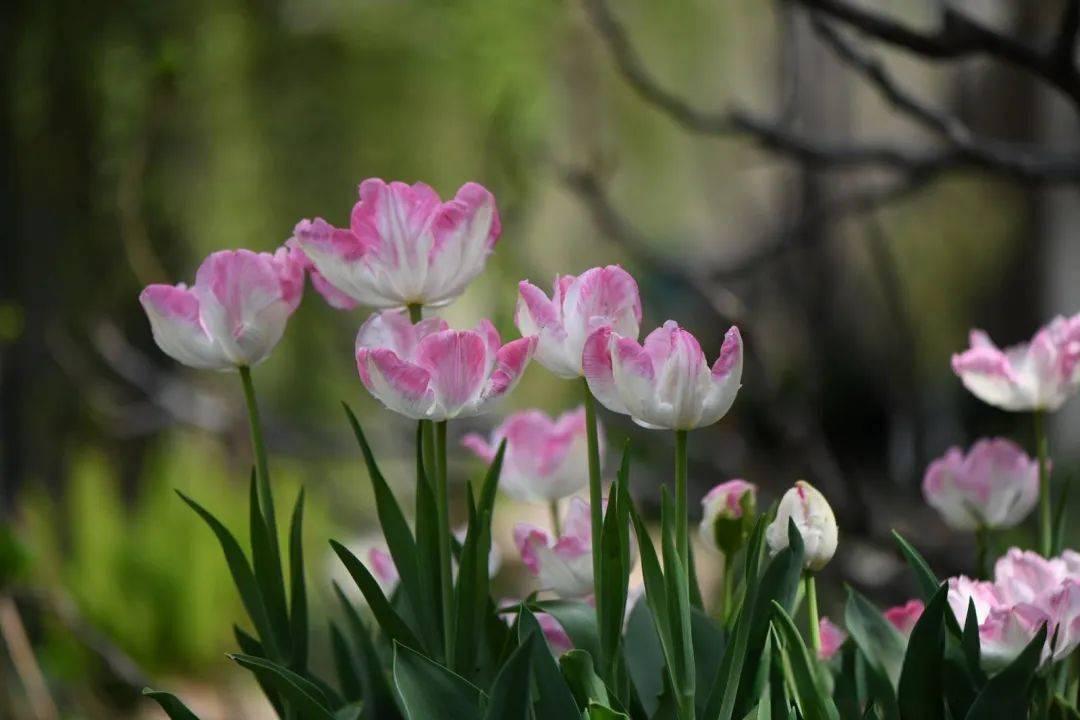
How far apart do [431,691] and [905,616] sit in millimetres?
177

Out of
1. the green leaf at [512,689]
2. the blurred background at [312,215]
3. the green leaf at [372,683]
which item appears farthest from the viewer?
the blurred background at [312,215]

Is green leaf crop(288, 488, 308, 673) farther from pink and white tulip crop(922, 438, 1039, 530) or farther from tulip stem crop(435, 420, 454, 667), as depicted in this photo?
pink and white tulip crop(922, 438, 1039, 530)

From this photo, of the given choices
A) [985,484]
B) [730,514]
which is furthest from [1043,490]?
[730,514]

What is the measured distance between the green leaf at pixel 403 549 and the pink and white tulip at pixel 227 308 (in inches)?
1.3

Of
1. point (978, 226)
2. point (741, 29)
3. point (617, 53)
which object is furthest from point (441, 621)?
point (978, 226)

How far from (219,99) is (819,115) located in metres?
1.29

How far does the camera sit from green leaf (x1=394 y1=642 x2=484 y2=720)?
12.1 inches

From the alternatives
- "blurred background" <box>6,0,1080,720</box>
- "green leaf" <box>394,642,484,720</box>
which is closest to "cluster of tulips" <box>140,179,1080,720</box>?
"green leaf" <box>394,642,484,720</box>

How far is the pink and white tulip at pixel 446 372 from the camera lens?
31 cm

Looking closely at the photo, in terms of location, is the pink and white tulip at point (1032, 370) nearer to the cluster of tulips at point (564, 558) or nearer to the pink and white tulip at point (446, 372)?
the cluster of tulips at point (564, 558)

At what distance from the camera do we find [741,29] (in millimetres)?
2668

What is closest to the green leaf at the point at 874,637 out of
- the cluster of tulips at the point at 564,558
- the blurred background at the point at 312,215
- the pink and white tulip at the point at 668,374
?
the cluster of tulips at the point at 564,558

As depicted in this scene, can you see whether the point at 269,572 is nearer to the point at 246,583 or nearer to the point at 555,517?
the point at 246,583

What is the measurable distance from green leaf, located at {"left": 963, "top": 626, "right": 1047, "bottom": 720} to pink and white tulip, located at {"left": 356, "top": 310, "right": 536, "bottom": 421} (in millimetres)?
146
